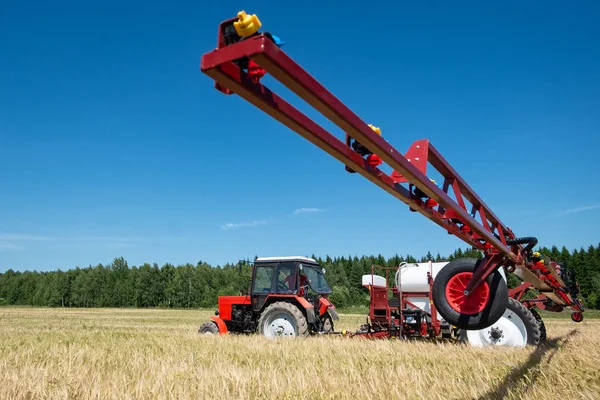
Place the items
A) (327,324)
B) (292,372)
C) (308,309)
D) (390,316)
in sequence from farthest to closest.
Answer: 1. (327,324)
2. (390,316)
3. (308,309)
4. (292,372)

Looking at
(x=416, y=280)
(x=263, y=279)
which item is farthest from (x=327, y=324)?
(x=416, y=280)

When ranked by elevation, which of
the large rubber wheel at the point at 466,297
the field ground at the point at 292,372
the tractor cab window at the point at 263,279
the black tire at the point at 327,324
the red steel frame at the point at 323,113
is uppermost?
the red steel frame at the point at 323,113

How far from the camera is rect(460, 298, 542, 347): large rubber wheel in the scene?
30.5 ft

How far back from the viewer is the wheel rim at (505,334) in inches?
374

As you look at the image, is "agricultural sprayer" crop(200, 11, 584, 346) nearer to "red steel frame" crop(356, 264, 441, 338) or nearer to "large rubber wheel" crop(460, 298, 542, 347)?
"large rubber wheel" crop(460, 298, 542, 347)

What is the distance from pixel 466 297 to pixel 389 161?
9.31 feet

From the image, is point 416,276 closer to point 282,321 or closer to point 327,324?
point 327,324

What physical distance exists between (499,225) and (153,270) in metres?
73.2

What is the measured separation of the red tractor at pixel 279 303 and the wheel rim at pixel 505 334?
401 cm

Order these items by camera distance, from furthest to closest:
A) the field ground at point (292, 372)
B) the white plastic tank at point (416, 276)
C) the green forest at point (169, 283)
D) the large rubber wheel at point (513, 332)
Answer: the green forest at point (169, 283) < the white plastic tank at point (416, 276) < the large rubber wheel at point (513, 332) < the field ground at point (292, 372)

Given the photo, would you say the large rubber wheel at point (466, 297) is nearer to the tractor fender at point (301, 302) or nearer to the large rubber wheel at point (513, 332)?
the large rubber wheel at point (513, 332)

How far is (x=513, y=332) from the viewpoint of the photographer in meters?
9.61

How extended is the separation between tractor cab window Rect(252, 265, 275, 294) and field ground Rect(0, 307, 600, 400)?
3.68 metres

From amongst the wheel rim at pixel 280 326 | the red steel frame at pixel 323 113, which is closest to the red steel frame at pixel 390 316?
the wheel rim at pixel 280 326
